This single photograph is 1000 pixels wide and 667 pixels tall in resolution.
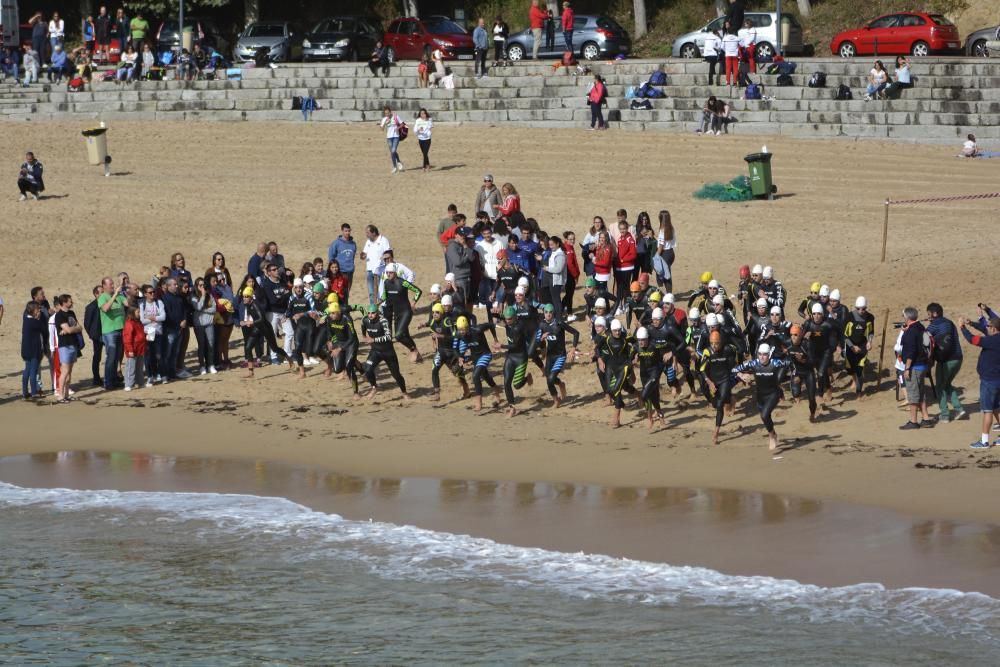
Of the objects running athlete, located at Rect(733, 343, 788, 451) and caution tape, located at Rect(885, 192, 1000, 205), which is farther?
caution tape, located at Rect(885, 192, 1000, 205)

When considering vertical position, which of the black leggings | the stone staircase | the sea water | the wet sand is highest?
the stone staircase

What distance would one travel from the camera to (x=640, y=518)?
13625 millimetres

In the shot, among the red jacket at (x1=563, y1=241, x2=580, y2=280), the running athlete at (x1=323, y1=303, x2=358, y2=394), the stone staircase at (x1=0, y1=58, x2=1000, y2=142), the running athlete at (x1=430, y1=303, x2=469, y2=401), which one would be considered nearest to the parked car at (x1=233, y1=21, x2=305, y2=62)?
the stone staircase at (x1=0, y1=58, x2=1000, y2=142)

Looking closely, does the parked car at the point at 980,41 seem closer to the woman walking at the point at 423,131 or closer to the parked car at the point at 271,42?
the woman walking at the point at 423,131

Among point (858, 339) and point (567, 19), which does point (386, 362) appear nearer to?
point (858, 339)

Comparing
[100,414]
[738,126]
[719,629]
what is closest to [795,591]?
[719,629]

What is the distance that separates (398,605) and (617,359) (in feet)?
15.3

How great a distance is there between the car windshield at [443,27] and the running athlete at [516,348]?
24352 millimetres

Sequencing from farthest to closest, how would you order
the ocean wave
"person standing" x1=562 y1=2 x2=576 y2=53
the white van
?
the white van, "person standing" x1=562 y1=2 x2=576 y2=53, the ocean wave

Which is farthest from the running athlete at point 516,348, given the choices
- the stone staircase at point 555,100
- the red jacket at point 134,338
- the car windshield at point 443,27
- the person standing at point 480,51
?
the car windshield at point 443,27

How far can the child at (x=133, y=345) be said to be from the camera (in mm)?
18312

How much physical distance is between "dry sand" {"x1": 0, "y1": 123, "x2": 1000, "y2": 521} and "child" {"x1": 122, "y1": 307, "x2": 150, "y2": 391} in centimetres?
33

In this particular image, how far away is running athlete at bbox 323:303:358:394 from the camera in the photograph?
17.6m

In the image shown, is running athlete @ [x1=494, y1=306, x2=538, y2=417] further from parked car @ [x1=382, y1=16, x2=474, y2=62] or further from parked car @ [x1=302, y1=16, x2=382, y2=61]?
parked car @ [x1=302, y1=16, x2=382, y2=61]
